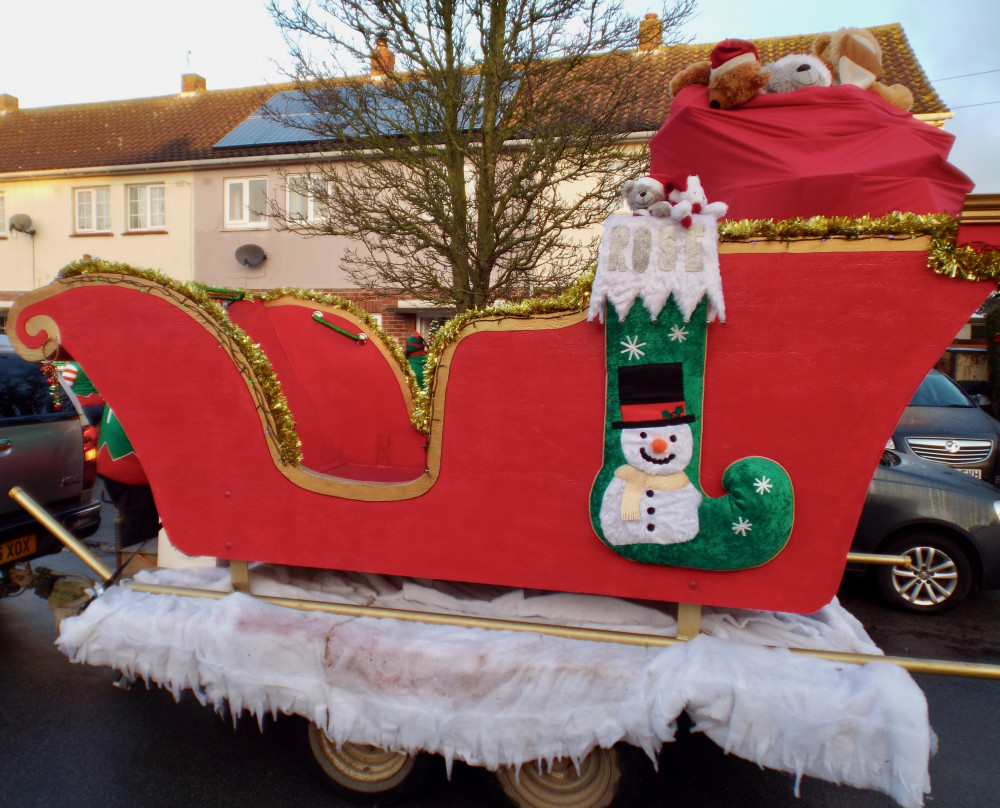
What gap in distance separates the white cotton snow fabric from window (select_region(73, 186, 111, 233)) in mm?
15413

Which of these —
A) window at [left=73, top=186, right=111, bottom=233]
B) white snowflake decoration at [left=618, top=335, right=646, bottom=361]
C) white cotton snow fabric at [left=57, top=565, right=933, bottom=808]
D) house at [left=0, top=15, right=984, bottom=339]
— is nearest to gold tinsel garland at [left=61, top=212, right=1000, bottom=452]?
white snowflake decoration at [left=618, top=335, right=646, bottom=361]

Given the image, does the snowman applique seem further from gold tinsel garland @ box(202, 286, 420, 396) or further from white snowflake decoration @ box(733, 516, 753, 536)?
gold tinsel garland @ box(202, 286, 420, 396)

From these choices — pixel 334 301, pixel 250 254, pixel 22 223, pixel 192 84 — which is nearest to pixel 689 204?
pixel 334 301

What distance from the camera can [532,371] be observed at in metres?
2.15

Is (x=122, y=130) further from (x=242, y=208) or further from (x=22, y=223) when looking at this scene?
(x=242, y=208)

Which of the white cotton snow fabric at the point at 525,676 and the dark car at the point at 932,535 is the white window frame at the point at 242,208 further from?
the white cotton snow fabric at the point at 525,676

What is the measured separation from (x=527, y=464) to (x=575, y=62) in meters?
5.93

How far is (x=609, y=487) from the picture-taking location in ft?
6.93

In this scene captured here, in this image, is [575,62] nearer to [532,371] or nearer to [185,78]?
[532,371]

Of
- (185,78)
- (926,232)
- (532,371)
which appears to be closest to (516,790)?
(532,371)

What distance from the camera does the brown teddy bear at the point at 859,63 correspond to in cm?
246

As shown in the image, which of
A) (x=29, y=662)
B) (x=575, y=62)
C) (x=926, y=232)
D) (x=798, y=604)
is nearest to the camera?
(x=926, y=232)

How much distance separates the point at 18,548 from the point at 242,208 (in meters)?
12.1

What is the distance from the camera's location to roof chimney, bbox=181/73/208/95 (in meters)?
18.5
